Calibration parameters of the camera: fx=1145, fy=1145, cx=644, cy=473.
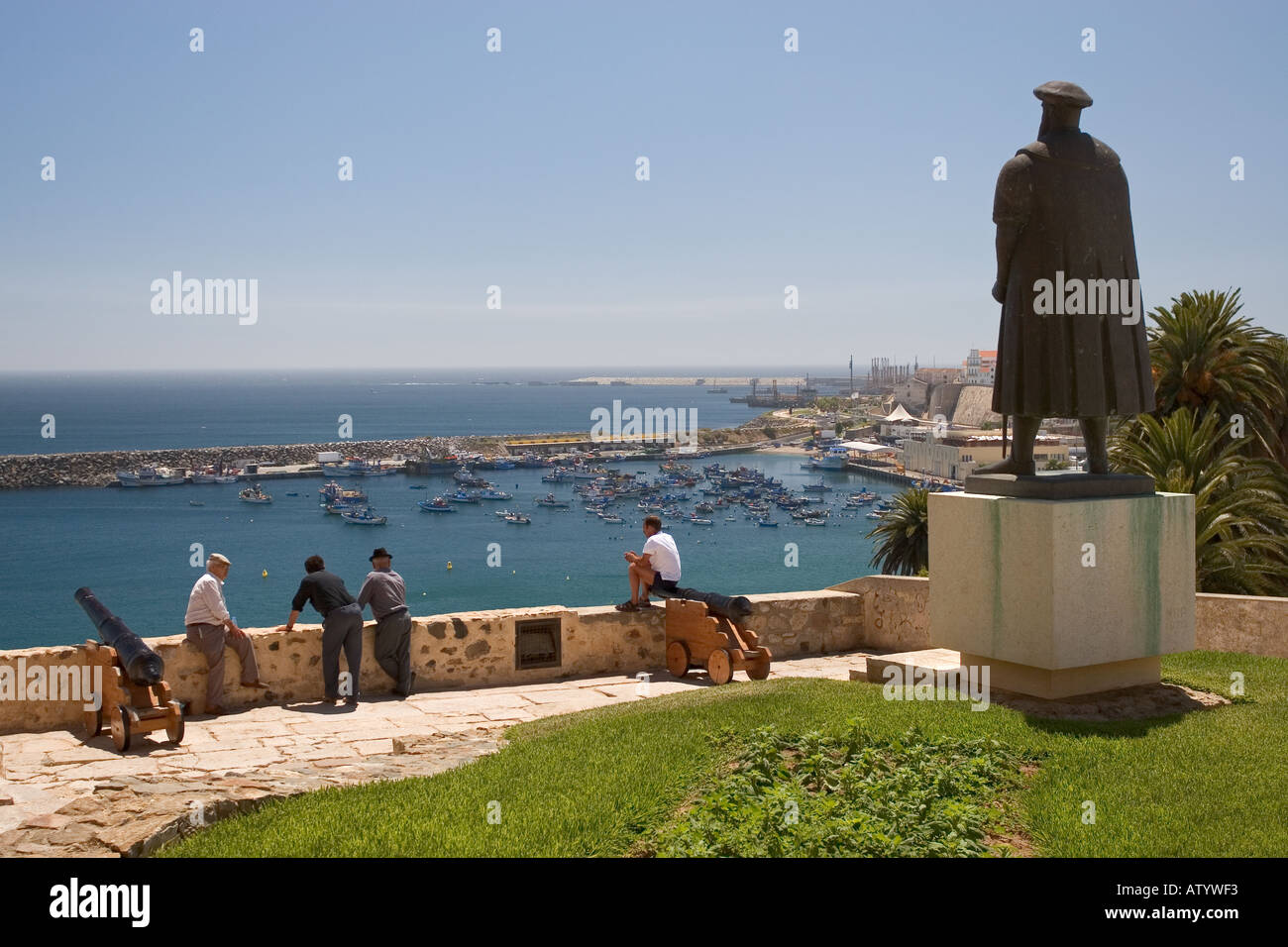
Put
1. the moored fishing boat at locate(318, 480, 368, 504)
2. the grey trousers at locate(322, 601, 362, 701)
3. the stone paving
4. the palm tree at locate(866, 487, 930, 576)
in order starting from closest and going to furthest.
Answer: the stone paving < the grey trousers at locate(322, 601, 362, 701) < the palm tree at locate(866, 487, 930, 576) < the moored fishing boat at locate(318, 480, 368, 504)

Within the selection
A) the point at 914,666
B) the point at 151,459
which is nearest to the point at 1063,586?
the point at 914,666

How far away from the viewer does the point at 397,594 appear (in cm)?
968

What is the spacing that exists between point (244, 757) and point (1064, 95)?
697 centimetres

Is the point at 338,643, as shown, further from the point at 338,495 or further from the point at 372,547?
the point at 338,495

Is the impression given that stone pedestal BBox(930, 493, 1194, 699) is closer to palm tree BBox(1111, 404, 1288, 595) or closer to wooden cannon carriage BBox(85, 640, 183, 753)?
palm tree BBox(1111, 404, 1288, 595)

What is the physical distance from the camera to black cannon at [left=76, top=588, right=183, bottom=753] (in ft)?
25.6

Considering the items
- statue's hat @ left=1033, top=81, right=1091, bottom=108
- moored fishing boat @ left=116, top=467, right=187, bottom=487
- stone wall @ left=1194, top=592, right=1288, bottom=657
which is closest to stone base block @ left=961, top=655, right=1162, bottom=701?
stone wall @ left=1194, top=592, right=1288, bottom=657

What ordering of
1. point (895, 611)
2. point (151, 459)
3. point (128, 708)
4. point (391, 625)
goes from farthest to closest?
point (151, 459) → point (895, 611) → point (391, 625) → point (128, 708)

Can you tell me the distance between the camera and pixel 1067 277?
754 centimetres

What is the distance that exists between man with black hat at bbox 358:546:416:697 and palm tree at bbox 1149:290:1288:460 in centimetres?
1444

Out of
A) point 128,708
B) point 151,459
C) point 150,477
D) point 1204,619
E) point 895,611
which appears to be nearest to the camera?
point 128,708

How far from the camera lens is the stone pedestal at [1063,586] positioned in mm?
Result: 7188

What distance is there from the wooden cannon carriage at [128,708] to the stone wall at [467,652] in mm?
469
